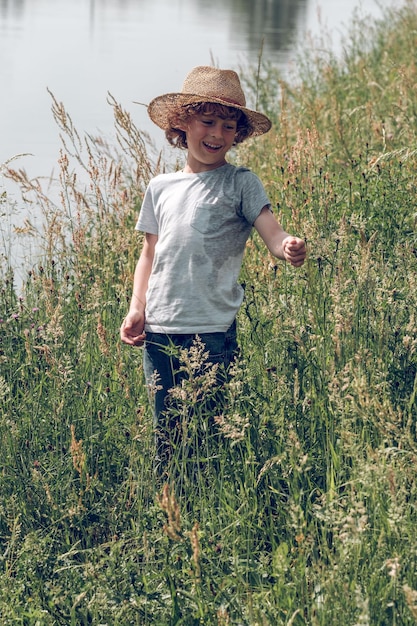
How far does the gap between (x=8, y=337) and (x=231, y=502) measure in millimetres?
1145

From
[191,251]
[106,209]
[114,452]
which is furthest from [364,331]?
[106,209]

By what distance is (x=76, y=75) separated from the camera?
41.8 feet

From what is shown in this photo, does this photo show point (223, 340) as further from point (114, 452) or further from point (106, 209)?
point (106, 209)

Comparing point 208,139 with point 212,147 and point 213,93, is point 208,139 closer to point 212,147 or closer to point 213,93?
point 212,147

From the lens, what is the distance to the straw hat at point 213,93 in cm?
323

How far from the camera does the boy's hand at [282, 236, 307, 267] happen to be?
2744mm

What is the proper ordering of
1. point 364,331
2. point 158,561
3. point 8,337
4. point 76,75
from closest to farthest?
point 158,561 < point 364,331 < point 8,337 < point 76,75

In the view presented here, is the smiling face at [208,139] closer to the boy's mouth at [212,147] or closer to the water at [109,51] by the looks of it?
the boy's mouth at [212,147]

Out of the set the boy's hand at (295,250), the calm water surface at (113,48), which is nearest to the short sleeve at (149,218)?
the boy's hand at (295,250)

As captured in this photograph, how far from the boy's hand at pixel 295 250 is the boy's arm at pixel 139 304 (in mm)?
639

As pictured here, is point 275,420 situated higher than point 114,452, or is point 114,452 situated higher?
point 275,420

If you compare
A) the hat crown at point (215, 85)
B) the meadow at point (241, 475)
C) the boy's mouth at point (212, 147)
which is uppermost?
the hat crown at point (215, 85)

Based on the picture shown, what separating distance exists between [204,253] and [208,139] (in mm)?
366

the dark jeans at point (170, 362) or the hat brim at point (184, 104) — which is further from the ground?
the hat brim at point (184, 104)
